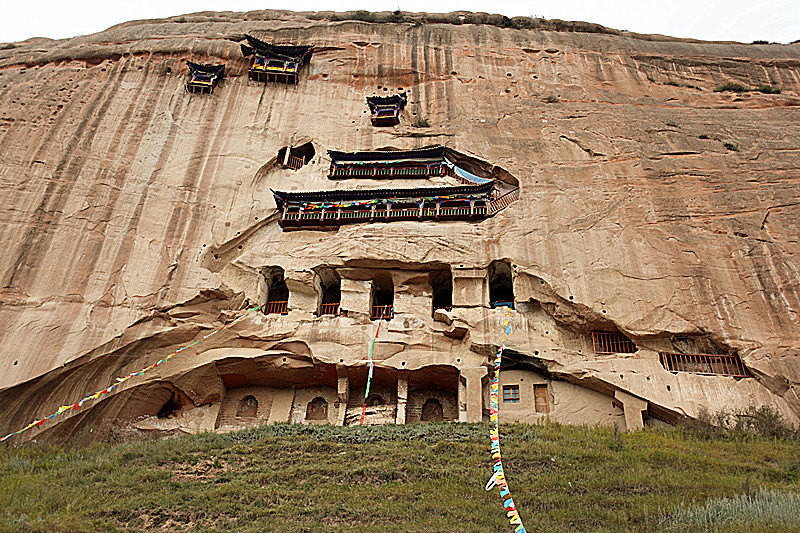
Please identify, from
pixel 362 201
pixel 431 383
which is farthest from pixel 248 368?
pixel 362 201

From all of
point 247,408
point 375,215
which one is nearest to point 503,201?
point 375,215

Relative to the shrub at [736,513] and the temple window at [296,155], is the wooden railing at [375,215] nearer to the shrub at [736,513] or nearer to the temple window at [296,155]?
the temple window at [296,155]

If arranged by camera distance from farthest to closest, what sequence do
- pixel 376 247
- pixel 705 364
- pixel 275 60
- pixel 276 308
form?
pixel 275 60 < pixel 276 308 < pixel 376 247 < pixel 705 364

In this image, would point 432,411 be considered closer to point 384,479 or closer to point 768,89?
point 384,479

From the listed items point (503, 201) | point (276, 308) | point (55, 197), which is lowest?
point (276, 308)

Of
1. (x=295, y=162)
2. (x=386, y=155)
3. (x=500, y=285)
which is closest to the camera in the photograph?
(x=500, y=285)

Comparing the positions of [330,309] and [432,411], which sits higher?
[330,309]

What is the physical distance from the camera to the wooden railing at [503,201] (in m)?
22.4

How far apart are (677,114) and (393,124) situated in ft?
37.6

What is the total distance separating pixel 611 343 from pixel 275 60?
19296 millimetres

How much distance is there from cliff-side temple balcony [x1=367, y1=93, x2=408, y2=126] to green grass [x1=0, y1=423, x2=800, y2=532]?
14.7 m

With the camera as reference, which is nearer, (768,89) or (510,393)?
(510,393)

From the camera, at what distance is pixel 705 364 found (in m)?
17.6

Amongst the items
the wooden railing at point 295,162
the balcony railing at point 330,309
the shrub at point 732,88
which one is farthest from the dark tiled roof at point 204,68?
the shrub at point 732,88
